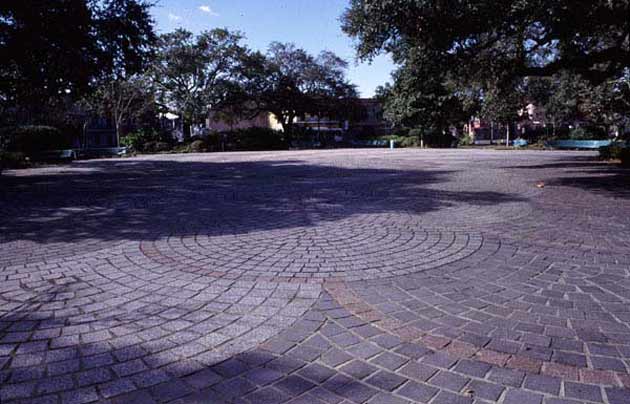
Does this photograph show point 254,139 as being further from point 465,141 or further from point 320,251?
point 320,251

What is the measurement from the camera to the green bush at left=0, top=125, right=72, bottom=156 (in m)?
25.6

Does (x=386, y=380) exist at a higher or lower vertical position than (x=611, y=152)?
lower

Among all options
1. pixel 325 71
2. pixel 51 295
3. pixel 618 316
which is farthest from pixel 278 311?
pixel 325 71

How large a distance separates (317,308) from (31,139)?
31.1 metres

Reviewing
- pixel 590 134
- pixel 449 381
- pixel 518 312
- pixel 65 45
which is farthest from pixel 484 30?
pixel 590 134

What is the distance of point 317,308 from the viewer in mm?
3486

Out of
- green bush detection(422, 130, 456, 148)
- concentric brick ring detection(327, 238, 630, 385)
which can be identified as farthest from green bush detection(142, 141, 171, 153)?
concentric brick ring detection(327, 238, 630, 385)

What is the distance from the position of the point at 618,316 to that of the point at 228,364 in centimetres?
316

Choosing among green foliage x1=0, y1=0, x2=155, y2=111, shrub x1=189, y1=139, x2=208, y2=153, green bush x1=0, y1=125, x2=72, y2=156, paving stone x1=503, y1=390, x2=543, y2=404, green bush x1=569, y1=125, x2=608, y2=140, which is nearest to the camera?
paving stone x1=503, y1=390, x2=543, y2=404

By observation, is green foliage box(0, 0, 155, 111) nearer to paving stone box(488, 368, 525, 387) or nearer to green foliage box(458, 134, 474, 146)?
paving stone box(488, 368, 525, 387)

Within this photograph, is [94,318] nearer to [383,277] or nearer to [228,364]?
[228,364]

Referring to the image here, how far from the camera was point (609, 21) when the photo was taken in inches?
399

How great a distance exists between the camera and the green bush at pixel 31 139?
1008 inches

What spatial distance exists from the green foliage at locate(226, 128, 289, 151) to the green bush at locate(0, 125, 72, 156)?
18.4 meters
